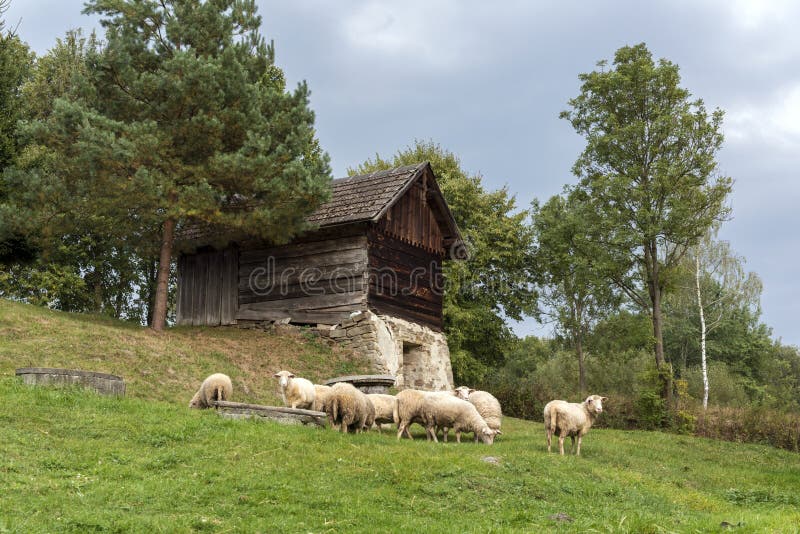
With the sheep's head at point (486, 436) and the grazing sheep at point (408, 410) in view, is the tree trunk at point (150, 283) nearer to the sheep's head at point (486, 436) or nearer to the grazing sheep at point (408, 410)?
the grazing sheep at point (408, 410)

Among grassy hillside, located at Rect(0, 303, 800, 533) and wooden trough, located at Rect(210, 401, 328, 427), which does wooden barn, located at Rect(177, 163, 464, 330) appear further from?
wooden trough, located at Rect(210, 401, 328, 427)

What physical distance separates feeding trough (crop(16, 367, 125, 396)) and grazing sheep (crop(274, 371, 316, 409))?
3.40m

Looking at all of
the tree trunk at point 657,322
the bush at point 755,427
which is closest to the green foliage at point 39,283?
the tree trunk at point 657,322

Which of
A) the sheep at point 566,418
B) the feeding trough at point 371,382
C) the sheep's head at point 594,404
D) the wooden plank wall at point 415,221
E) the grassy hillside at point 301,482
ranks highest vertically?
the wooden plank wall at point 415,221

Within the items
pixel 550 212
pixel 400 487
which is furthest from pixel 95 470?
pixel 550 212

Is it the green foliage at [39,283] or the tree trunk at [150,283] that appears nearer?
the green foliage at [39,283]

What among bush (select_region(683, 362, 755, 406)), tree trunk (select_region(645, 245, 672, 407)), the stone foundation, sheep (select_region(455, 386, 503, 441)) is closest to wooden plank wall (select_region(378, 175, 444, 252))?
the stone foundation

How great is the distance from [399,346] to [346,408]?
12.2 metres

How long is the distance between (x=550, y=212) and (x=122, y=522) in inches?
1266

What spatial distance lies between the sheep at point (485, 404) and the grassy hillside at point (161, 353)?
543 centimetres

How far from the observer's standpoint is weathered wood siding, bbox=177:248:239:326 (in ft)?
94.9

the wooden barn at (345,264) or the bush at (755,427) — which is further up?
the wooden barn at (345,264)

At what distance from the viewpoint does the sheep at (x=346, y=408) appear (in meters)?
14.7

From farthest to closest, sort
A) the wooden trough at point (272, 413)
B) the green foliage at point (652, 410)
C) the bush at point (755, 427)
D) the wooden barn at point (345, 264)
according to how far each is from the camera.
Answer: the green foliage at point (652, 410) < the wooden barn at point (345, 264) < the bush at point (755, 427) < the wooden trough at point (272, 413)
